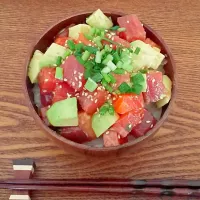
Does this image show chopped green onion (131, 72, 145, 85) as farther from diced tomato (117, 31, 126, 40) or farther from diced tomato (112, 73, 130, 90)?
diced tomato (117, 31, 126, 40)

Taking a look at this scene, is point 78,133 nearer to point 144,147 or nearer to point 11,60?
point 144,147

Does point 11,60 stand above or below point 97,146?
above

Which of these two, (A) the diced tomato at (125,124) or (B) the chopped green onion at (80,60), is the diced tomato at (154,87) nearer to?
(A) the diced tomato at (125,124)

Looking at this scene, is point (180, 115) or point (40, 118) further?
point (180, 115)

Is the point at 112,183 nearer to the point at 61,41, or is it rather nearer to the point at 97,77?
the point at 97,77

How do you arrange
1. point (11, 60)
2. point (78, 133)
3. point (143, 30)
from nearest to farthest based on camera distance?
point (78, 133) < point (143, 30) < point (11, 60)

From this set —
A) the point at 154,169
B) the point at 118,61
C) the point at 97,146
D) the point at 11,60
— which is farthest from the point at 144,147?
the point at 11,60

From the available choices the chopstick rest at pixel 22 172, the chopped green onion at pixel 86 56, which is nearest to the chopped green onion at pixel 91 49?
the chopped green onion at pixel 86 56
